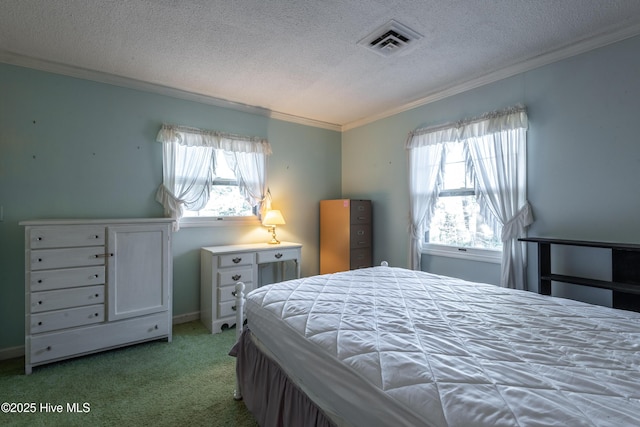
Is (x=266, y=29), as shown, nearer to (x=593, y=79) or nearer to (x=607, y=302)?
(x=593, y=79)

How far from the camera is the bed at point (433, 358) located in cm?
81

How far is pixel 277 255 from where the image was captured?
3461 mm

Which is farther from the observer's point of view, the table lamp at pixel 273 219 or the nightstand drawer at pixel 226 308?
the table lamp at pixel 273 219

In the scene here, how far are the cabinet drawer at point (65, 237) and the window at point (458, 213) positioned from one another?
10.9ft

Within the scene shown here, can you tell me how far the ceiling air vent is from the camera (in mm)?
2119

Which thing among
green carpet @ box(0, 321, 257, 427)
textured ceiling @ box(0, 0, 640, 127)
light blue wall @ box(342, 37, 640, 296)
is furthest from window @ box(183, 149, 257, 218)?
light blue wall @ box(342, 37, 640, 296)

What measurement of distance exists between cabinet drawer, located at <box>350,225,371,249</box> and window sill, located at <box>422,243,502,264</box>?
A: 2.58ft

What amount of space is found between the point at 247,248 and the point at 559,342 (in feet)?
8.94

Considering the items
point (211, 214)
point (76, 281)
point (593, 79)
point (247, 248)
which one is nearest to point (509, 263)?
point (593, 79)

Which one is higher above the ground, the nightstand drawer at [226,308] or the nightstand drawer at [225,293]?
the nightstand drawer at [225,293]

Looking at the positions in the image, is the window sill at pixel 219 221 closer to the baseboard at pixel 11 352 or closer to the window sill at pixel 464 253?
the baseboard at pixel 11 352

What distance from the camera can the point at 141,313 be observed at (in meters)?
2.64

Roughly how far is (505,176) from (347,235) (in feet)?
6.12

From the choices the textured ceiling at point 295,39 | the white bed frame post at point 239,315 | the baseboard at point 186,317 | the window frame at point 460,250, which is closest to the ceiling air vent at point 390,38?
the textured ceiling at point 295,39
